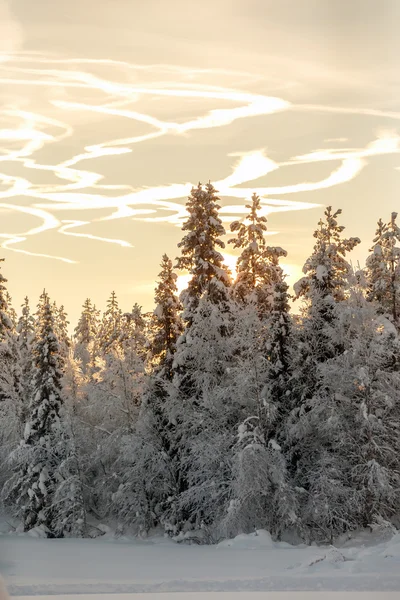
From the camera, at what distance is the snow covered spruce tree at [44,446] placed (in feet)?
126

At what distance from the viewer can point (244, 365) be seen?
107 feet

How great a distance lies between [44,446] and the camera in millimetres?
39812

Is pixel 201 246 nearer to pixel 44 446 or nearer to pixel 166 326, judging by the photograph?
pixel 166 326

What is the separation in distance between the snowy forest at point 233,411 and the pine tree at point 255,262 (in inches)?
3.2

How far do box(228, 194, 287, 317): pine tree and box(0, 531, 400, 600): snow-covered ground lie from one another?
12.1 metres

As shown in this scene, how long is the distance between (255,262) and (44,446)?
627 inches

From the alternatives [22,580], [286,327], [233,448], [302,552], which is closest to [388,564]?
[302,552]

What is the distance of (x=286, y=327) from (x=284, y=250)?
205 inches

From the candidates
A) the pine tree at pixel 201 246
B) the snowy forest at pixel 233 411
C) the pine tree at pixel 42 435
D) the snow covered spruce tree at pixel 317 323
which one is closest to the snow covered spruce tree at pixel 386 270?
the snowy forest at pixel 233 411

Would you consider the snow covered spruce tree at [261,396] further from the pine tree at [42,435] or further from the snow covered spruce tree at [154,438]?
the pine tree at [42,435]

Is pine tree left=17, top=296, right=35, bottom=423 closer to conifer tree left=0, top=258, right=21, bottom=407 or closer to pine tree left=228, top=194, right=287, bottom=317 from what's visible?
conifer tree left=0, top=258, right=21, bottom=407

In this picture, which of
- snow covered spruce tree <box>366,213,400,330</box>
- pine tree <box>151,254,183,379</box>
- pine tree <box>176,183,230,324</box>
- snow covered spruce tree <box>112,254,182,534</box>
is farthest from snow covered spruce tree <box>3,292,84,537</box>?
snow covered spruce tree <box>366,213,400,330</box>

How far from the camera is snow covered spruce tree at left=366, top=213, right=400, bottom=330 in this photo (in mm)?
40969

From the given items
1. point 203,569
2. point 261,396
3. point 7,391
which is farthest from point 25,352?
point 203,569
